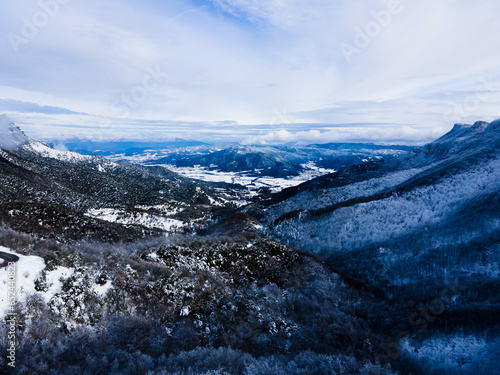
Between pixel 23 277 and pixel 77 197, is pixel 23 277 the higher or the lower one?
the higher one

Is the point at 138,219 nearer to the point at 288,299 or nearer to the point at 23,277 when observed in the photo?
the point at 23,277

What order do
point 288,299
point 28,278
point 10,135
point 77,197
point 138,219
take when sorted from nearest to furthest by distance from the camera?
point 28,278 < point 288,299 < point 138,219 < point 77,197 < point 10,135

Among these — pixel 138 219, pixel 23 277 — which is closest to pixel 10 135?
pixel 138 219

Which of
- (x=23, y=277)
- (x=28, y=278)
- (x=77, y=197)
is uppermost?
(x=23, y=277)

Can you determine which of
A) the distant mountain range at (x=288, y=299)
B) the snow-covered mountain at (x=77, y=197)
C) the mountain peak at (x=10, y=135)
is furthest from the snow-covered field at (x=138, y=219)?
the mountain peak at (x=10, y=135)

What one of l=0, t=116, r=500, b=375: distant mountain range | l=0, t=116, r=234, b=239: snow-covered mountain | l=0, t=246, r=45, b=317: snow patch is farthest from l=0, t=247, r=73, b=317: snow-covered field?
l=0, t=116, r=234, b=239: snow-covered mountain

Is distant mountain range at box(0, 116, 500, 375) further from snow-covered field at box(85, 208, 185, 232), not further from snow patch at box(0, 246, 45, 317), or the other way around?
snow-covered field at box(85, 208, 185, 232)

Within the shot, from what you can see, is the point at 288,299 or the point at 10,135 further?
the point at 10,135

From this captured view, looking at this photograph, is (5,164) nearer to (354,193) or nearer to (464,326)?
(354,193)

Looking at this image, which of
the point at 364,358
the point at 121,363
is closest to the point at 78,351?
the point at 121,363
